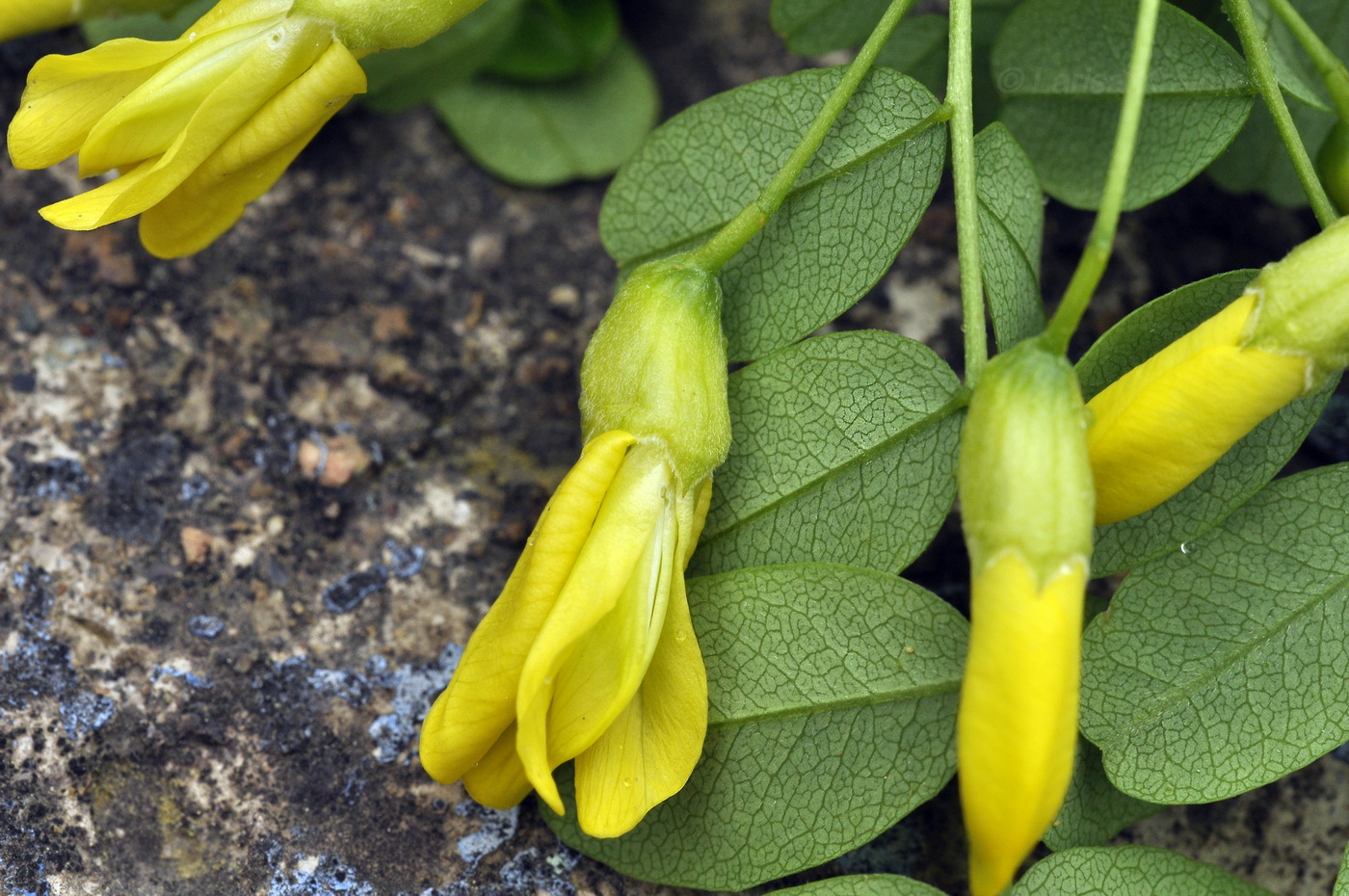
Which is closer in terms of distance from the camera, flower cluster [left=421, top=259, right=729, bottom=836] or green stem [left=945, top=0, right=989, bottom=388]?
flower cluster [left=421, top=259, right=729, bottom=836]

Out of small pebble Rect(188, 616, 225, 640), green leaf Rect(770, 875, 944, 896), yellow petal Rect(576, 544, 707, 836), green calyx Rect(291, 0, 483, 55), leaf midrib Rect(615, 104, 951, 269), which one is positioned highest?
green calyx Rect(291, 0, 483, 55)

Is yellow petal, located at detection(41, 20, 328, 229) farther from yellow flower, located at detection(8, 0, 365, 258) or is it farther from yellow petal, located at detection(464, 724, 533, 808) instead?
yellow petal, located at detection(464, 724, 533, 808)

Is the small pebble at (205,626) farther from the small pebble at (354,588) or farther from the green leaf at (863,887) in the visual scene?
the green leaf at (863,887)

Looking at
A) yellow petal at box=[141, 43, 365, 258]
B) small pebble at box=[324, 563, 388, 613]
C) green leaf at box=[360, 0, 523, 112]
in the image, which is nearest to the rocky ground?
small pebble at box=[324, 563, 388, 613]

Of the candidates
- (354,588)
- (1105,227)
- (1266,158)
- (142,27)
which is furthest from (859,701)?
(142,27)

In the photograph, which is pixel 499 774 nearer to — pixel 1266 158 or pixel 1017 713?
pixel 1017 713

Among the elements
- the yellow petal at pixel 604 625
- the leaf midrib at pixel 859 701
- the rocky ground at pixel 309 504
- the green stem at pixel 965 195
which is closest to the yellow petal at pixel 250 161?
the rocky ground at pixel 309 504
